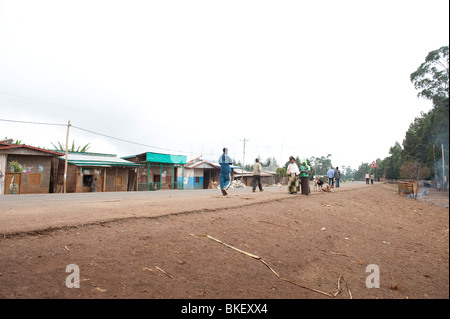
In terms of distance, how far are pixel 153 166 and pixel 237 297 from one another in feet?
94.1

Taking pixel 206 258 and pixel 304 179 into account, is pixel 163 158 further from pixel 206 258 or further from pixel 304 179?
pixel 206 258

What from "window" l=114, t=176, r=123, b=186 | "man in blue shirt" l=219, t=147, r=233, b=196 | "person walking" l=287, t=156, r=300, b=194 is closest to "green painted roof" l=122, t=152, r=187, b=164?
"window" l=114, t=176, r=123, b=186

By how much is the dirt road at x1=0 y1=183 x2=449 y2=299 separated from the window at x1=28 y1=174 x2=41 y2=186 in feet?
68.0

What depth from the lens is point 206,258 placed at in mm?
3133

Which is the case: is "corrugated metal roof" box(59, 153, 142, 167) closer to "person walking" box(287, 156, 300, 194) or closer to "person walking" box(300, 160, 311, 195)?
"person walking" box(287, 156, 300, 194)

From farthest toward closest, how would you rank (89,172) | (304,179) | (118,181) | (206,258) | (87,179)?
(118,181)
(87,179)
(89,172)
(304,179)
(206,258)

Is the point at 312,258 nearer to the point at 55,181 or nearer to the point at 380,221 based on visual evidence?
the point at 380,221

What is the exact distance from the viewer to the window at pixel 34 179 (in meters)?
20.4

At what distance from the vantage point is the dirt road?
239 cm

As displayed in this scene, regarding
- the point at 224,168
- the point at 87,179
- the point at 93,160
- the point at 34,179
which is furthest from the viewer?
the point at 93,160

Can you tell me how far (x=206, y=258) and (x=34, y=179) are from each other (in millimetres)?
23610

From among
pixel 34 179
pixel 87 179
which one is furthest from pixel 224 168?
pixel 87 179

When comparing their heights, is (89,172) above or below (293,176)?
below

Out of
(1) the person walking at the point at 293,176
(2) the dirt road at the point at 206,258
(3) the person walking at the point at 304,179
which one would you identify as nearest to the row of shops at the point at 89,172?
(1) the person walking at the point at 293,176
